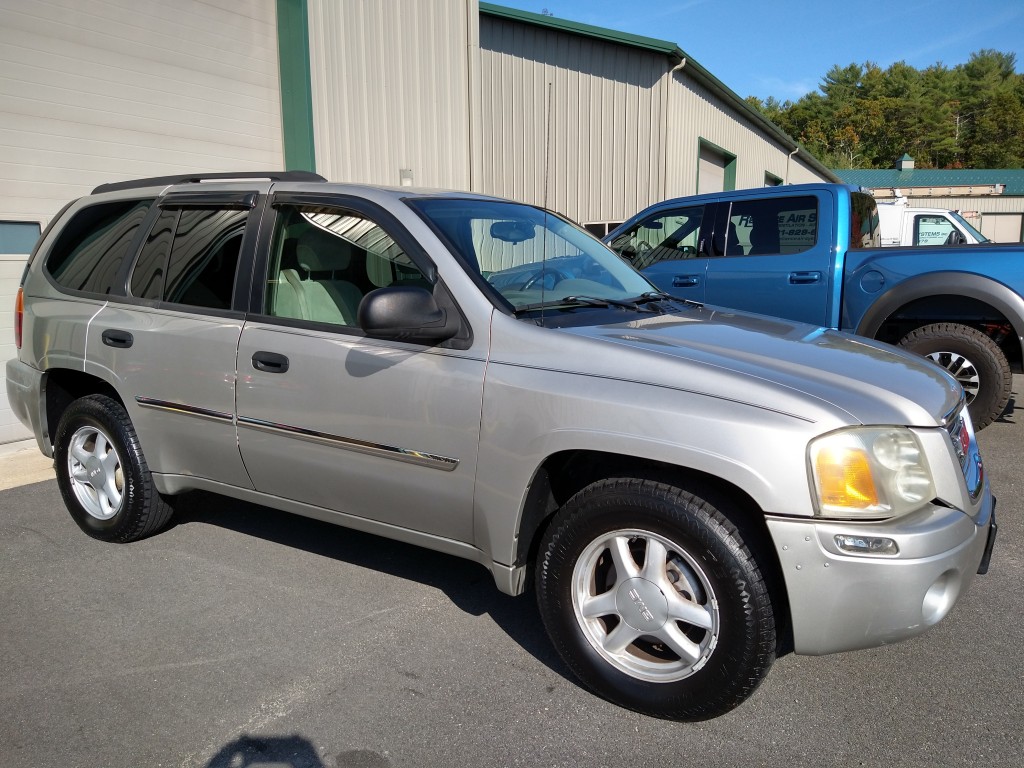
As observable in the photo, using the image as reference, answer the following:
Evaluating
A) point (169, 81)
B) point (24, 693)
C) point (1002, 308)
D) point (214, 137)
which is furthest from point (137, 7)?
point (1002, 308)

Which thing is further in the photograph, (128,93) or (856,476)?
(128,93)

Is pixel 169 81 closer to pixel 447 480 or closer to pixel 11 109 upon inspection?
pixel 11 109

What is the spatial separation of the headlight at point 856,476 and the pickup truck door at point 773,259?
4.45m

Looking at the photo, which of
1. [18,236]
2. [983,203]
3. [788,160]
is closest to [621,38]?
[18,236]

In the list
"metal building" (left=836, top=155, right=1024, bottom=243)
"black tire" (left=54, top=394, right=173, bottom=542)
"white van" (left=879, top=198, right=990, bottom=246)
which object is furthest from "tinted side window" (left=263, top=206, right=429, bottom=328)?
"metal building" (left=836, top=155, right=1024, bottom=243)

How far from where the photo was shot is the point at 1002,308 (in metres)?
5.91

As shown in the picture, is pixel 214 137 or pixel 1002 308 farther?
pixel 214 137

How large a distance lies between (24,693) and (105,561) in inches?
49.5

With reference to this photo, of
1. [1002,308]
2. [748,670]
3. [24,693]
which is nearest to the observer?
[748,670]

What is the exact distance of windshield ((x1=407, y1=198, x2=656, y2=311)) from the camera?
328cm

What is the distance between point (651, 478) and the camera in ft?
8.81

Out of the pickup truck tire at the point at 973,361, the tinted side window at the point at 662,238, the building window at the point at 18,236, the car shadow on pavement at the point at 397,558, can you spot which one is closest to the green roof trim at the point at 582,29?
the tinted side window at the point at 662,238

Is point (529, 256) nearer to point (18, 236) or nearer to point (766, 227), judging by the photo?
point (766, 227)

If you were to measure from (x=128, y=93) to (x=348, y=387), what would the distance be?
589 cm
